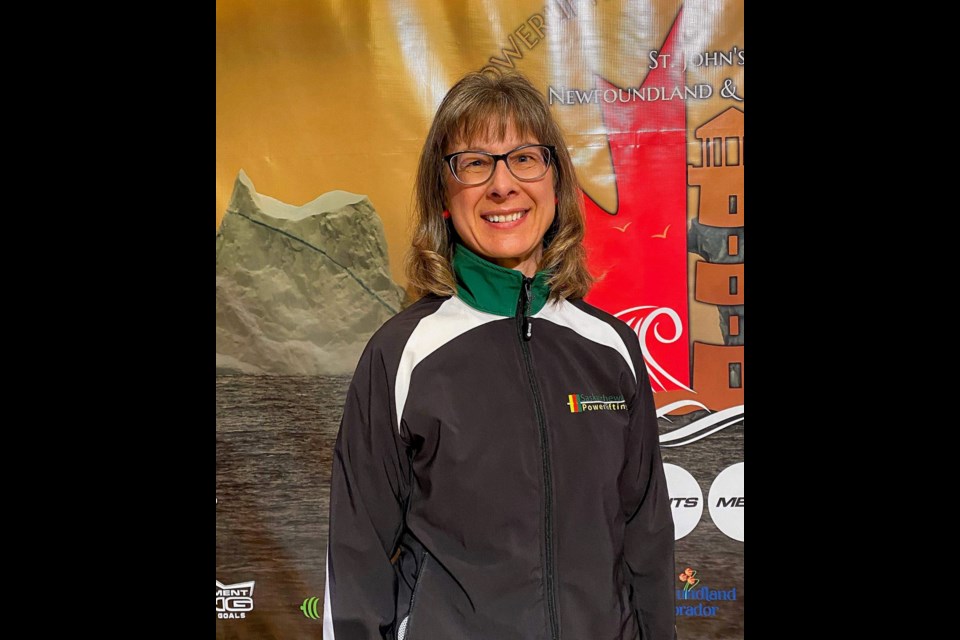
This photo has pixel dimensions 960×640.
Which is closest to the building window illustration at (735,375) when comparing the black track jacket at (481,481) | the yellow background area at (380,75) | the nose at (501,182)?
the yellow background area at (380,75)

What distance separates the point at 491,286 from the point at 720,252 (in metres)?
1.07

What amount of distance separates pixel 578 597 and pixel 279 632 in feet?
4.63

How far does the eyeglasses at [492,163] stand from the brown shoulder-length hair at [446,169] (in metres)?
0.03

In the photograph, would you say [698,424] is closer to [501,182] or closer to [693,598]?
[693,598]

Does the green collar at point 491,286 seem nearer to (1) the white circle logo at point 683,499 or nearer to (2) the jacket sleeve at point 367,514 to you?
(2) the jacket sleeve at point 367,514

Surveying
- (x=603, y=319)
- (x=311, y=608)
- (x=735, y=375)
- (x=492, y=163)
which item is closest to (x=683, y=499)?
(x=735, y=375)

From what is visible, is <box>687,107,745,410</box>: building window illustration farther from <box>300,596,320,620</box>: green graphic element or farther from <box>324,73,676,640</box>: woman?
<box>300,596,320,620</box>: green graphic element

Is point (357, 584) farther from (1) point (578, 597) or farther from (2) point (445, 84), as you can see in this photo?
(2) point (445, 84)

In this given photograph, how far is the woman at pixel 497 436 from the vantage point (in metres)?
1.44

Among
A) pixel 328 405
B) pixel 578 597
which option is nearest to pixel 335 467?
pixel 578 597

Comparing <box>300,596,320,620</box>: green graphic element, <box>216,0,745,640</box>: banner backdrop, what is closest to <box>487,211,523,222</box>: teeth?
<box>216,0,745,640</box>: banner backdrop

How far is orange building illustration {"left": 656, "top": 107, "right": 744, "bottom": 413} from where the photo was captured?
2352mm

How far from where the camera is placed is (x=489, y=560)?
4.70 feet

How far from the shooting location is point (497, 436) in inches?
57.7
